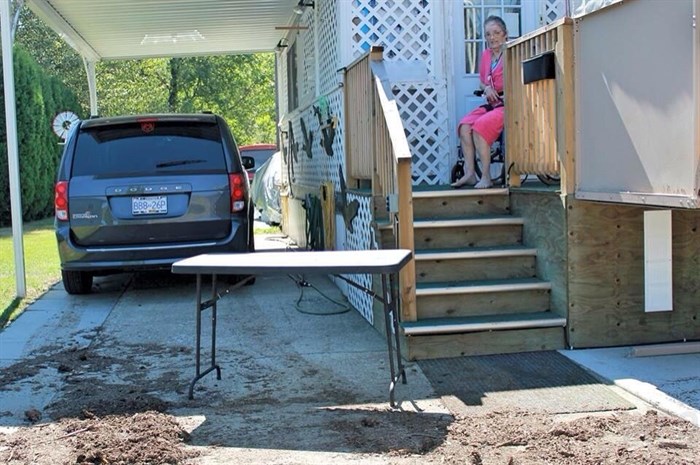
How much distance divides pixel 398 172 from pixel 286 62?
9.67m

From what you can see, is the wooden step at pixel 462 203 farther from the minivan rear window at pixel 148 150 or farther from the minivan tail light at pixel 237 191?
the minivan rear window at pixel 148 150

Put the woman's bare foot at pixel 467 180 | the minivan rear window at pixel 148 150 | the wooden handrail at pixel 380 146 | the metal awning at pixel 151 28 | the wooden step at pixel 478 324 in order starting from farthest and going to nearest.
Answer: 1. the metal awning at pixel 151 28
2. the minivan rear window at pixel 148 150
3. the woman's bare foot at pixel 467 180
4. the wooden handrail at pixel 380 146
5. the wooden step at pixel 478 324

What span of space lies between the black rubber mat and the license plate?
10.7 feet

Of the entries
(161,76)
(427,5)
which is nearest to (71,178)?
(427,5)

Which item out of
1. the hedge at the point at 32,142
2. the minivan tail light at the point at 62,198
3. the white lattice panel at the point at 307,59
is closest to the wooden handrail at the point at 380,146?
the minivan tail light at the point at 62,198

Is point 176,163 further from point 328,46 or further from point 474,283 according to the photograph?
point 474,283

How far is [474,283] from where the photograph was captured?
5805 millimetres

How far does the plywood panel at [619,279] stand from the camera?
542 centimetres

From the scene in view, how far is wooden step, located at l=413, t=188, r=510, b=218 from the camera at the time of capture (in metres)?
6.46

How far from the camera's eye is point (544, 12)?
27.9ft

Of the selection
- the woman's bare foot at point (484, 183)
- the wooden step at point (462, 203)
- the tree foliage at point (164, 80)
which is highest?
the tree foliage at point (164, 80)

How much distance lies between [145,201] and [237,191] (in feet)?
2.75

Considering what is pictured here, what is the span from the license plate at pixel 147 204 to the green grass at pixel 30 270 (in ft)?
4.60

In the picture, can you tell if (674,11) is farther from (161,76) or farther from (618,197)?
(161,76)
